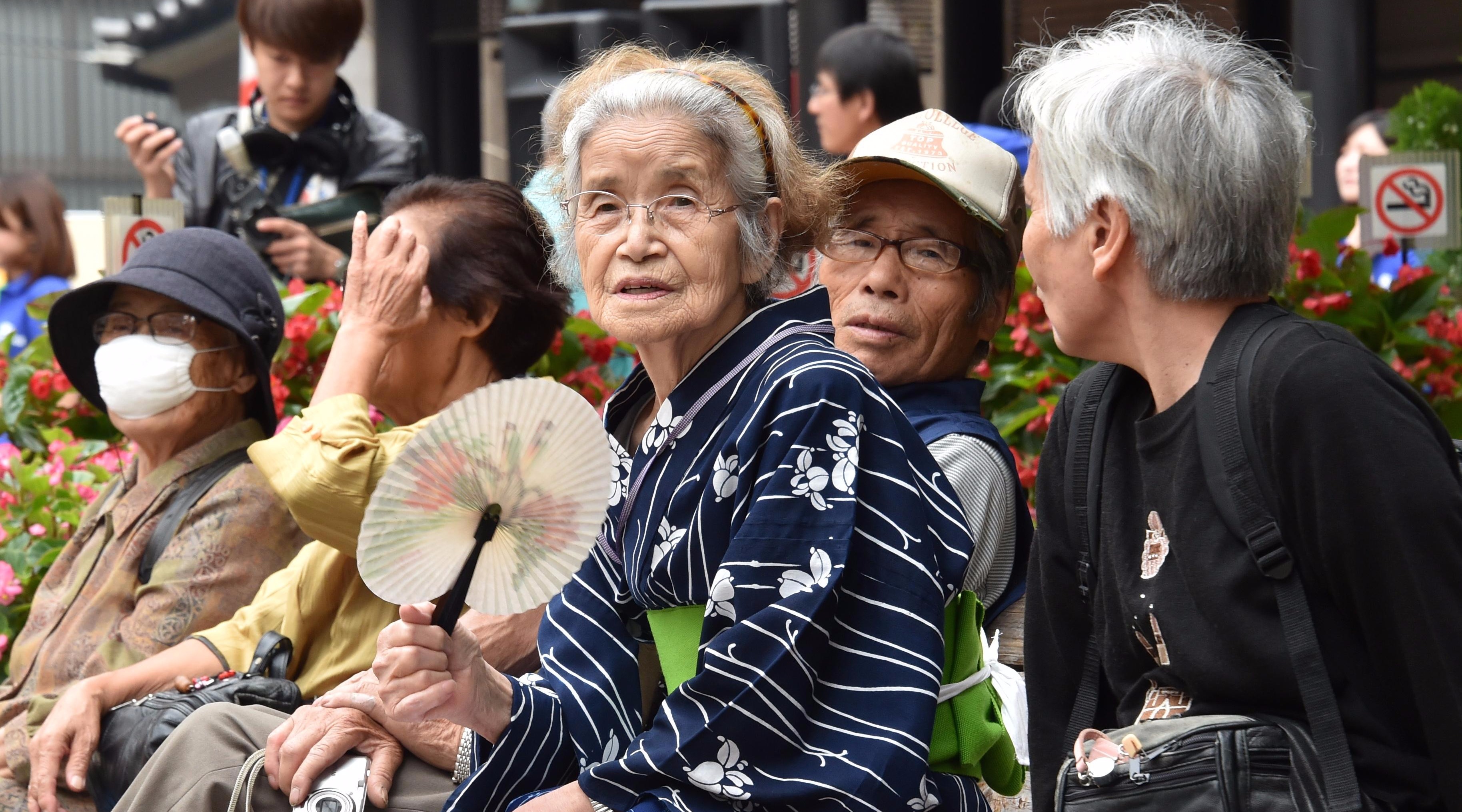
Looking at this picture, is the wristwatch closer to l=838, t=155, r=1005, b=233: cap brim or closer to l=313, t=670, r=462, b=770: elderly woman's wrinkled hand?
l=313, t=670, r=462, b=770: elderly woman's wrinkled hand

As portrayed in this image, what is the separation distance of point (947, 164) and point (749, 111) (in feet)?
2.33

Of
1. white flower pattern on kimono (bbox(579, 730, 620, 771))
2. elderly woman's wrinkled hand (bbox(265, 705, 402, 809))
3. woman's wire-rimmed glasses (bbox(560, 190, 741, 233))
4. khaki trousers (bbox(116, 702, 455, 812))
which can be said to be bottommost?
khaki trousers (bbox(116, 702, 455, 812))

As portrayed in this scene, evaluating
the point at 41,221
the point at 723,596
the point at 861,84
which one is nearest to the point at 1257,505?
the point at 723,596

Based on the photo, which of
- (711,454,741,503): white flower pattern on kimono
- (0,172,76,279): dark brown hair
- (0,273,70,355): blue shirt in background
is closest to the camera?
(711,454,741,503): white flower pattern on kimono

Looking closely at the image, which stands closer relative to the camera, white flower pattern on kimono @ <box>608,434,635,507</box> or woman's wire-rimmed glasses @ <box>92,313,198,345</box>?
white flower pattern on kimono @ <box>608,434,635,507</box>

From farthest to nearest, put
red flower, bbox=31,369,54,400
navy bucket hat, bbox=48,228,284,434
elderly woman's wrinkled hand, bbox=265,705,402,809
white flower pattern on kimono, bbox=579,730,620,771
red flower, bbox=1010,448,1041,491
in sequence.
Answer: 1. red flower, bbox=31,369,54,400
2. red flower, bbox=1010,448,1041,491
3. navy bucket hat, bbox=48,228,284,434
4. elderly woman's wrinkled hand, bbox=265,705,402,809
5. white flower pattern on kimono, bbox=579,730,620,771

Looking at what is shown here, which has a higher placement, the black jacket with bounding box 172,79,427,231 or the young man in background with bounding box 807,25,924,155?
the young man in background with bounding box 807,25,924,155

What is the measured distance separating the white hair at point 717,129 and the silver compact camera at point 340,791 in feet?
3.60

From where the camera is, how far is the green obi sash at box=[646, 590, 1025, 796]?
8.09ft

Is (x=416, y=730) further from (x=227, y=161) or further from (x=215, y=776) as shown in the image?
(x=227, y=161)

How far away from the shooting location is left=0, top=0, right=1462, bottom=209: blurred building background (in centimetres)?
674

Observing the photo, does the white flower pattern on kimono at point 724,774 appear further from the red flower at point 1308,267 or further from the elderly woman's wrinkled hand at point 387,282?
the red flower at point 1308,267

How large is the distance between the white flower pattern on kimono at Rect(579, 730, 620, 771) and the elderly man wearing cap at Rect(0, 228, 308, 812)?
1.38 m

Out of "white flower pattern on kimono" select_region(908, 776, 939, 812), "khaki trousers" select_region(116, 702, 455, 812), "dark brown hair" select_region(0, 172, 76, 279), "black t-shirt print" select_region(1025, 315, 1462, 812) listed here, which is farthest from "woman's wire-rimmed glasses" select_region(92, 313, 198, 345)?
"dark brown hair" select_region(0, 172, 76, 279)
